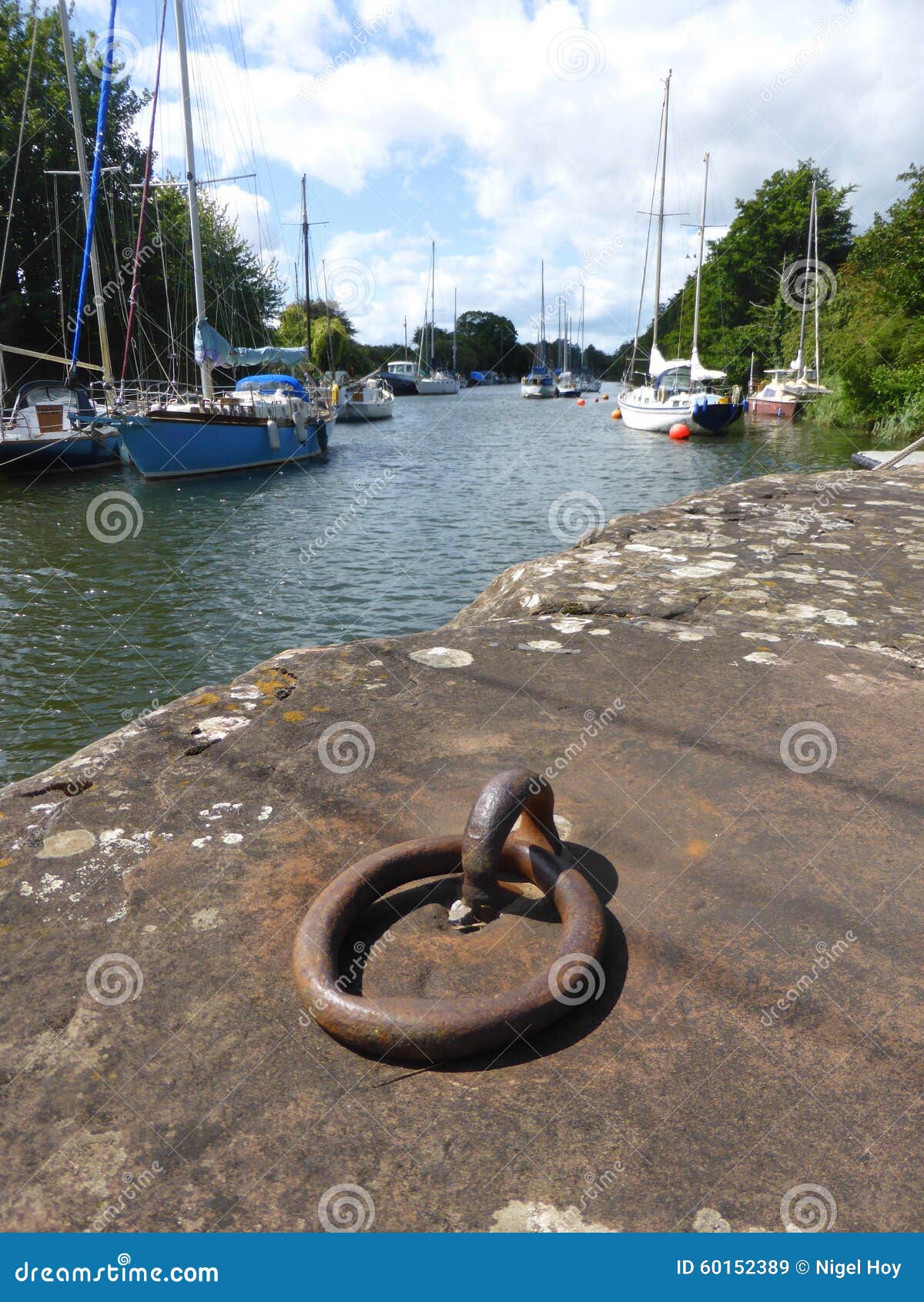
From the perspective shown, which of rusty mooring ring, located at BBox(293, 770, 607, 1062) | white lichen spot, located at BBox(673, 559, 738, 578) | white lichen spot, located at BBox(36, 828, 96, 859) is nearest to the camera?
rusty mooring ring, located at BBox(293, 770, 607, 1062)

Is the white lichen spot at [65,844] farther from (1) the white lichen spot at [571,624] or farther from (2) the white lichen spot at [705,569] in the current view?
(2) the white lichen spot at [705,569]

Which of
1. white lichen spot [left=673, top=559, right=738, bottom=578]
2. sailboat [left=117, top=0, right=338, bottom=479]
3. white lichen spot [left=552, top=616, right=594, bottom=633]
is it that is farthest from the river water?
white lichen spot [left=673, top=559, right=738, bottom=578]

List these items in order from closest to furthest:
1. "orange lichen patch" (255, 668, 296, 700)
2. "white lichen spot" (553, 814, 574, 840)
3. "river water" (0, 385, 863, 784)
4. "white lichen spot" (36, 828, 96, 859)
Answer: "white lichen spot" (36, 828, 96, 859), "white lichen spot" (553, 814, 574, 840), "orange lichen patch" (255, 668, 296, 700), "river water" (0, 385, 863, 784)

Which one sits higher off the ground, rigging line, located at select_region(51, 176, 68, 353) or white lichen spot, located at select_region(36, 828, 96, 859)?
rigging line, located at select_region(51, 176, 68, 353)

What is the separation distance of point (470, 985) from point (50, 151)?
37.6 meters

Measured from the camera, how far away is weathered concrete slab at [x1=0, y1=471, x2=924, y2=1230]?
1.39 metres

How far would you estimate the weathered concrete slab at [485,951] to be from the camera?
54.9 inches

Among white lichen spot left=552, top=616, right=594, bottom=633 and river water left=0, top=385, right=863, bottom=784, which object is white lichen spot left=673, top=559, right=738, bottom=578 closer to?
white lichen spot left=552, top=616, right=594, bottom=633

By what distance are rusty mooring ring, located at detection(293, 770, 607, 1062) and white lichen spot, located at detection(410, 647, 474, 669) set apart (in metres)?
1.35

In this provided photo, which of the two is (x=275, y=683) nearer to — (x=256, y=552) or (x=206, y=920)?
(x=206, y=920)

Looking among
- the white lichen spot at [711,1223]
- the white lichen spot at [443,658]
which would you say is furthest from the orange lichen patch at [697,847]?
the white lichen spot at [443,658]

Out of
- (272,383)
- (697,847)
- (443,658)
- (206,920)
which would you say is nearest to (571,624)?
(443,658)


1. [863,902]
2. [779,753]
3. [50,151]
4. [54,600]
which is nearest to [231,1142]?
[863,902]

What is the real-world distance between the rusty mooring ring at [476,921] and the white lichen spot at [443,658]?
1.35 metres
